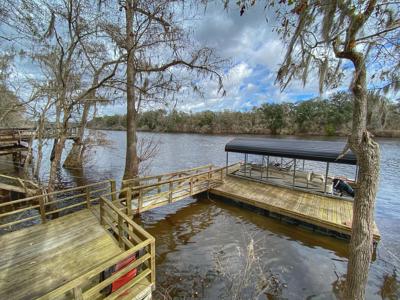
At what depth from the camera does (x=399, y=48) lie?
2.43 metres

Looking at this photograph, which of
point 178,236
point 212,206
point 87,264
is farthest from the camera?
point 212,206

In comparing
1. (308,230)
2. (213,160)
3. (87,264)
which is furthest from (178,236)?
(213,160)

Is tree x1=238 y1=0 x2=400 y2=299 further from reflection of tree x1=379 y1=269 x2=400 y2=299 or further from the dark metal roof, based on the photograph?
the dark metal roof

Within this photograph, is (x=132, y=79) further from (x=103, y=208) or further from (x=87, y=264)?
(x=87, y=264)

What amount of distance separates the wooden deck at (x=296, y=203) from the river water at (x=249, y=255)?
1.49 feet

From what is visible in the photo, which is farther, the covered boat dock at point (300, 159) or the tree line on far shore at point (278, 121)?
the tree line on far shore at point (278, 121)

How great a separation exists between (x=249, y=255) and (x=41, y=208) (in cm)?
495

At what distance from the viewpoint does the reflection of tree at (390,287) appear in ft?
14.8

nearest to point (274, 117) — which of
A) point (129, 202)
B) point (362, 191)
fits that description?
point (129, 202)

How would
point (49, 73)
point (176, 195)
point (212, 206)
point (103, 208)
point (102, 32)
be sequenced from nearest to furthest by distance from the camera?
point (103, 208) < point (102, 32) < point (49, 73) < point (176, 195) < point (212, 206)

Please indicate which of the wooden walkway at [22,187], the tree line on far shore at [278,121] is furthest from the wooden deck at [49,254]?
the tree line on far shore at [278,121]

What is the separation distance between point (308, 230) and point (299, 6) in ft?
22.3

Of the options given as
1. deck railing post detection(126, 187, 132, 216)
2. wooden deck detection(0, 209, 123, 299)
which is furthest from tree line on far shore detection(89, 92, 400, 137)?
wooden deck detection(0, 209, 123, 299)

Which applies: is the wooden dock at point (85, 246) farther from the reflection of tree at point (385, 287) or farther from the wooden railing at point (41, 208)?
the reflection of tree at point (385, 287)
